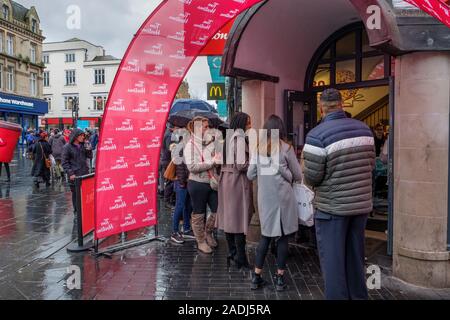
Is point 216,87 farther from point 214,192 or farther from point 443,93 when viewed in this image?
point 443,93

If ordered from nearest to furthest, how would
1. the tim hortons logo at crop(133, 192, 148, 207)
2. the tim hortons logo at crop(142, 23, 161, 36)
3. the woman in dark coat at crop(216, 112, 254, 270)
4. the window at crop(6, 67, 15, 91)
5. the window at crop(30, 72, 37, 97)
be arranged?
the woman in dark coat at crop(216, 112, 254, 270), the tim hortons logo at crop(142, 23, 161, 36), the tim hortons logo at crop(133, 192, 148, 207), the window at crop(6, 67, 15, 91), the window at crop(30, 72, 37, 97)

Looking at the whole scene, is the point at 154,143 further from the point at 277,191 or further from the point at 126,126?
the point at 277,191

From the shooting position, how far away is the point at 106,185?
5605 mm

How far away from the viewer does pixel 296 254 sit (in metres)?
5.79

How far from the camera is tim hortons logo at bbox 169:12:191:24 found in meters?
5.61

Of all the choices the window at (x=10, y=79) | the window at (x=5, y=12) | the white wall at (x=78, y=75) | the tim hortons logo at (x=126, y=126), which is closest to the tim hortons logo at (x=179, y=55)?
the tim hortons logo at (x=126, y=126)

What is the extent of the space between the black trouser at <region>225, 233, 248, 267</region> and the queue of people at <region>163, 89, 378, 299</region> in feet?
0.04

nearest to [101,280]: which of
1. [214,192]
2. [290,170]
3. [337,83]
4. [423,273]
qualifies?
[214,192]

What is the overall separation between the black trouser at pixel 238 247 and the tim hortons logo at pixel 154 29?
2822 mm

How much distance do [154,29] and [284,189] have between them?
9.15ft

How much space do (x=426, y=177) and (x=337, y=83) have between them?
9.33ft

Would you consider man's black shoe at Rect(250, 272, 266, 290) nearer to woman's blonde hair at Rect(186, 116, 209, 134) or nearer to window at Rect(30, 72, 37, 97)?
woman's blonde hair at Rect(186, 116, 209, 134)

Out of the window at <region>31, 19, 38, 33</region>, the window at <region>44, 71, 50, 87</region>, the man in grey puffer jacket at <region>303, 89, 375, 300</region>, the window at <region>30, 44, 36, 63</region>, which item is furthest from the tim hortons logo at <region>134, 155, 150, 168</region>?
the window at <region>44, 71, 50, 87</region>

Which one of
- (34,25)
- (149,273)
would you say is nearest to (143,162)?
(149,273)
